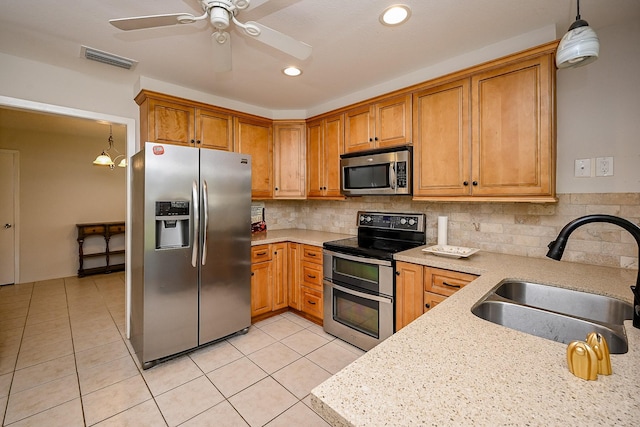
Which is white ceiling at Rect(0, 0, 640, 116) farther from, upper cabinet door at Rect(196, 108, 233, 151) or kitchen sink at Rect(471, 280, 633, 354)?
kitchen sink at Rect(471, 280, 633, 354)

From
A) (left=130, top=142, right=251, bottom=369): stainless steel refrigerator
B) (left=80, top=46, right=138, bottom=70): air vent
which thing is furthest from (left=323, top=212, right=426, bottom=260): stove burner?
(left=80, top=46, right=138, bottom=70): air vent

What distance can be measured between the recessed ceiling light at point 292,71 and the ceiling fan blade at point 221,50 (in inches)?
29.2

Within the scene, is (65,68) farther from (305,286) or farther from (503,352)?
(503,352)

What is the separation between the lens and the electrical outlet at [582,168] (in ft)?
6.06

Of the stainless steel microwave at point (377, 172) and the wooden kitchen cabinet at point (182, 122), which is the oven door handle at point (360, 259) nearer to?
the stainless steel microwave at point (377, 172)

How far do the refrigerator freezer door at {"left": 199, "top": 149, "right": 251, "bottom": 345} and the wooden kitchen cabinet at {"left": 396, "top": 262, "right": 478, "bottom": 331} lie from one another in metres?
1.42

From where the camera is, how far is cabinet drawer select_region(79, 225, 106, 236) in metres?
4.69

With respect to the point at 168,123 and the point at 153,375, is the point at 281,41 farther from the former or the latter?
the point at 153,375

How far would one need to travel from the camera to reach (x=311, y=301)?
9.67 feet

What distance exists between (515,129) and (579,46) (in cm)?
83

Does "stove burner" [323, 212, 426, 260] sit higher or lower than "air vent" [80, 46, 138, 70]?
lower

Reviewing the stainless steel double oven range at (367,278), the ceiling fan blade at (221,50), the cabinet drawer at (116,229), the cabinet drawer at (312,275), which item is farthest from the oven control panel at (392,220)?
the cabinet drawer at (116,229)

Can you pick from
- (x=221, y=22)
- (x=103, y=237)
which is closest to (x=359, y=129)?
(x=221, y=22)

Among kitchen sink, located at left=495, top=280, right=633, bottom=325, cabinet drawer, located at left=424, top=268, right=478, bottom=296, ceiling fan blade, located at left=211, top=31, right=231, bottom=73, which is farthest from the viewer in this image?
cabinet drawer, located at left=424, top=268, right=478, bottom=296
